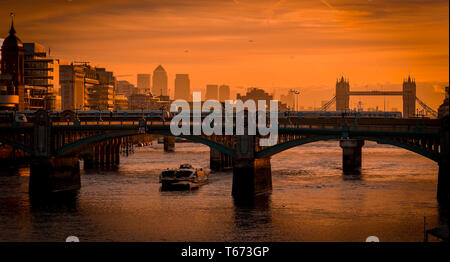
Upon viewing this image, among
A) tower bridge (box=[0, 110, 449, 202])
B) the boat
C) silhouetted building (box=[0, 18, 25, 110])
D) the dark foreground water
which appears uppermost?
silhouetted building (box=[0, 18, 25, 110])

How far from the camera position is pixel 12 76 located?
19212 centimetres

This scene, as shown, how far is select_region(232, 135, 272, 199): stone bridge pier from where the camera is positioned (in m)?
84.6

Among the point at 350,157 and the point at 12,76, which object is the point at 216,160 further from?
the point at 12,76

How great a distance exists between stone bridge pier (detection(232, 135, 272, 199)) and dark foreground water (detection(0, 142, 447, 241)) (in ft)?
5.69

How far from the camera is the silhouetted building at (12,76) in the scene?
608ft

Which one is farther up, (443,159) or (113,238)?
(443,159)

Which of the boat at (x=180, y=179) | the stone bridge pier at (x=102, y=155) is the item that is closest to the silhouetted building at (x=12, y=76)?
the stone bridge pier at (x=102, y=155)

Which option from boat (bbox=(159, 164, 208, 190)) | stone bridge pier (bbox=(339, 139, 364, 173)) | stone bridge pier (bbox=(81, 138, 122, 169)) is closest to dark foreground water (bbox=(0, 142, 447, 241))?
boat (bbox=(159, 164, 208, 190))

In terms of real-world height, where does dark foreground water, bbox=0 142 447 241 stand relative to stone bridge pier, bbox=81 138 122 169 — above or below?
below

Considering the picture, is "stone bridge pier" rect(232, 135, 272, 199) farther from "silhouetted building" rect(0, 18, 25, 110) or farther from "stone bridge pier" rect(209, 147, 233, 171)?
"silhouetted building" rect(0, 18, 25, 110)

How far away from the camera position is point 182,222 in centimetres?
6850
